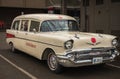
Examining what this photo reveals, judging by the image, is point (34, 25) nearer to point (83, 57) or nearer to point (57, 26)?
point (57, 26)

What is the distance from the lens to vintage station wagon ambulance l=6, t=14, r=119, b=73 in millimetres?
7547

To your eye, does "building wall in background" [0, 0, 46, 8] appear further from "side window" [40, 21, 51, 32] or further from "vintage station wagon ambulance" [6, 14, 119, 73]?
"side window" [40, 21, 51, 32]

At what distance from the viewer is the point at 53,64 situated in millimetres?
8242

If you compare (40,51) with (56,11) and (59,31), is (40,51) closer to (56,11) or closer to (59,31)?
(59,31)

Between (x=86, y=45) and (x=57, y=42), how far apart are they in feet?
2.73

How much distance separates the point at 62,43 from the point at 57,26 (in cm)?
200

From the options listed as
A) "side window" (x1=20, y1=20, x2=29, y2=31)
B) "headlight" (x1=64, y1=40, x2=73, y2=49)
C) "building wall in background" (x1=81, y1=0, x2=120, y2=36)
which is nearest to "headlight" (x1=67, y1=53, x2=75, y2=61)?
"headlight" (x1=64, y1=40, x2=73, y2=49)

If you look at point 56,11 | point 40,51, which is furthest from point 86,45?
point 56,11

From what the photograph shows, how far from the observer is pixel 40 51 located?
8.84 metres

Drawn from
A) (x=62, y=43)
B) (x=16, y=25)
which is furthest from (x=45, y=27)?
(x=16, y=25)

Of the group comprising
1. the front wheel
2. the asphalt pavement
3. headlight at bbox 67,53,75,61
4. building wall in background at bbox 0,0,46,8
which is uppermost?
building wall in background at bbox 0,0,46,8

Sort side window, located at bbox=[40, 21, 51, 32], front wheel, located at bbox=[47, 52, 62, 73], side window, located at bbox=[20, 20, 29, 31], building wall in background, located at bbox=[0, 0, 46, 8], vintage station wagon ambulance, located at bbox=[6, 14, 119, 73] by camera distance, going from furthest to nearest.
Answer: building wall in background, located at bbox=[0, 0, 46, 8], side window, located at bbox=[20, 20, 29, 31], side window, located at bbox=[40, 21, 51, 32], front wheel, located at bbox=[47, 52, 62, 73], vintage station wagon ambulance, located at bbox=[6, 14, 119, 73]

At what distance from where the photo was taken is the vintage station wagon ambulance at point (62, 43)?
755cm

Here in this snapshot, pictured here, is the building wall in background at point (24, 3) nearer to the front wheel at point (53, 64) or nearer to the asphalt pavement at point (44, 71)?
the asphalt pavement at point (44, 71)
